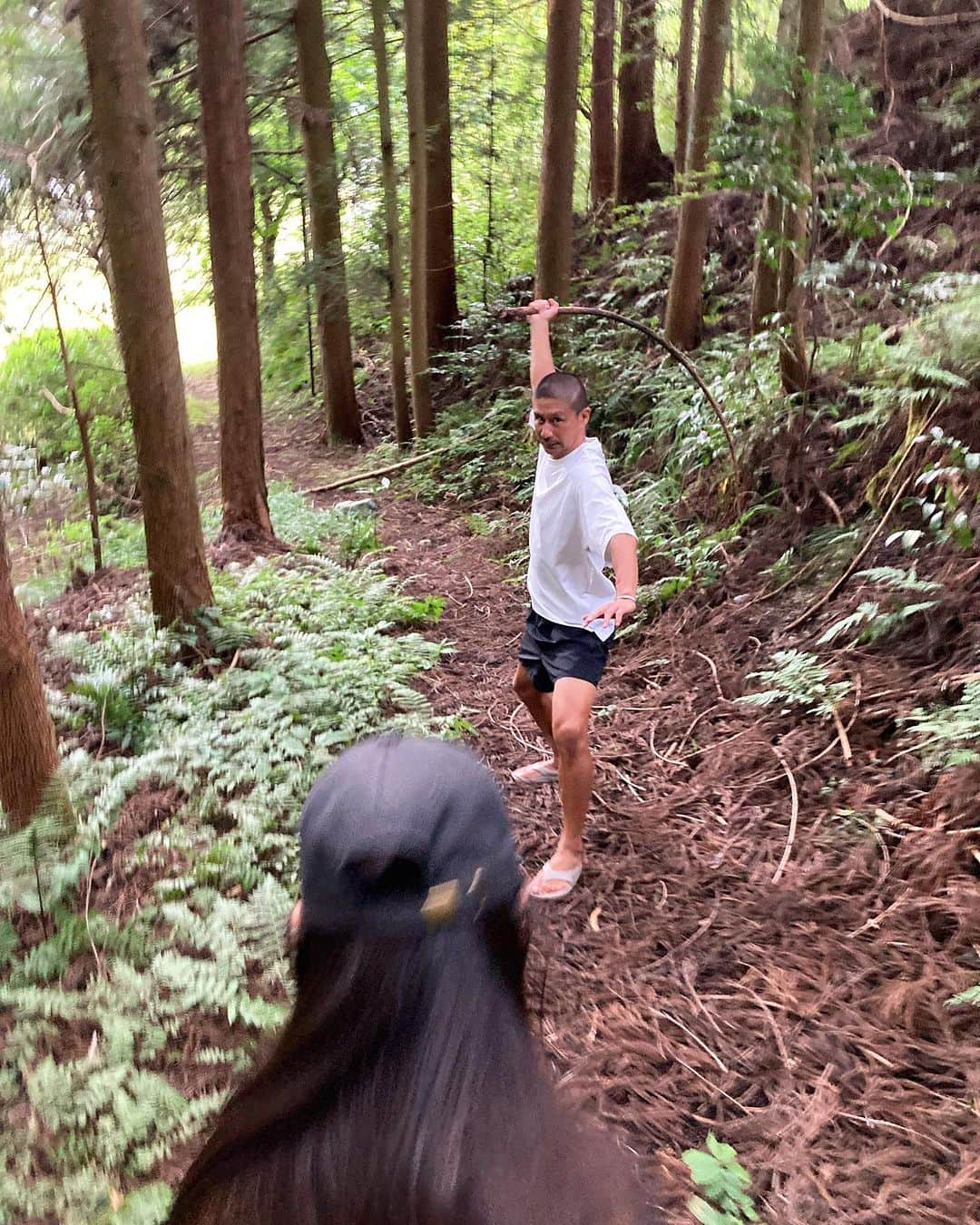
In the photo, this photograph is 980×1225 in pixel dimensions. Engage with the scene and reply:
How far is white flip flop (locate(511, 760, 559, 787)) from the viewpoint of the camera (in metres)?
4.77

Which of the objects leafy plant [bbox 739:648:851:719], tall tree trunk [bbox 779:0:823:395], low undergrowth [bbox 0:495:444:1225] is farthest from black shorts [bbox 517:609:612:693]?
tall tree trunk [bbox 779:0:823:395]

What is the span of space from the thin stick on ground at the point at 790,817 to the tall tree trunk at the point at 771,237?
13.0 feet

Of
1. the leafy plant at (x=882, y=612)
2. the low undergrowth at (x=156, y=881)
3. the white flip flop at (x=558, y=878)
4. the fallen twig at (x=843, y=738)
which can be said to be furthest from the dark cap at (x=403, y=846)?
the leafy plant at (x=882, y=612)

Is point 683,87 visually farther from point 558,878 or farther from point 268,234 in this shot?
point 558,878

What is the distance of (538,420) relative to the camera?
3961mm

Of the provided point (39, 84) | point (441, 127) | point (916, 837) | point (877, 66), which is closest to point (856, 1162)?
point (916, 837)

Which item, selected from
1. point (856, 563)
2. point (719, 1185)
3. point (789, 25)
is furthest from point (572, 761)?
point (789, 25)

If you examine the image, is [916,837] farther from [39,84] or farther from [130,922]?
[39,84]

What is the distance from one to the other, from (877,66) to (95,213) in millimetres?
9445

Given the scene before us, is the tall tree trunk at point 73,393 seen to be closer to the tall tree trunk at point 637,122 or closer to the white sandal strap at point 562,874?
the white sandal strap at point 562,874

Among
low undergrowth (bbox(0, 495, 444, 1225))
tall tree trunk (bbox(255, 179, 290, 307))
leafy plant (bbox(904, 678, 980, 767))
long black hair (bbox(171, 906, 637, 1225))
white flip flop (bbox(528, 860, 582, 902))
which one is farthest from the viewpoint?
tall tree trunk (bbox(255, 179, 290, 307))

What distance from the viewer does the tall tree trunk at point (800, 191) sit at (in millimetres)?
5547

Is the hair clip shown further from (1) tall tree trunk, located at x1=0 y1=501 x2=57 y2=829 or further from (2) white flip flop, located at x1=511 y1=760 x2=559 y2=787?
(2) white flip flop, located at x1=511 y1=760 x2=559 y2=787

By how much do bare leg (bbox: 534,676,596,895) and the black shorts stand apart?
Result: 0.06m
